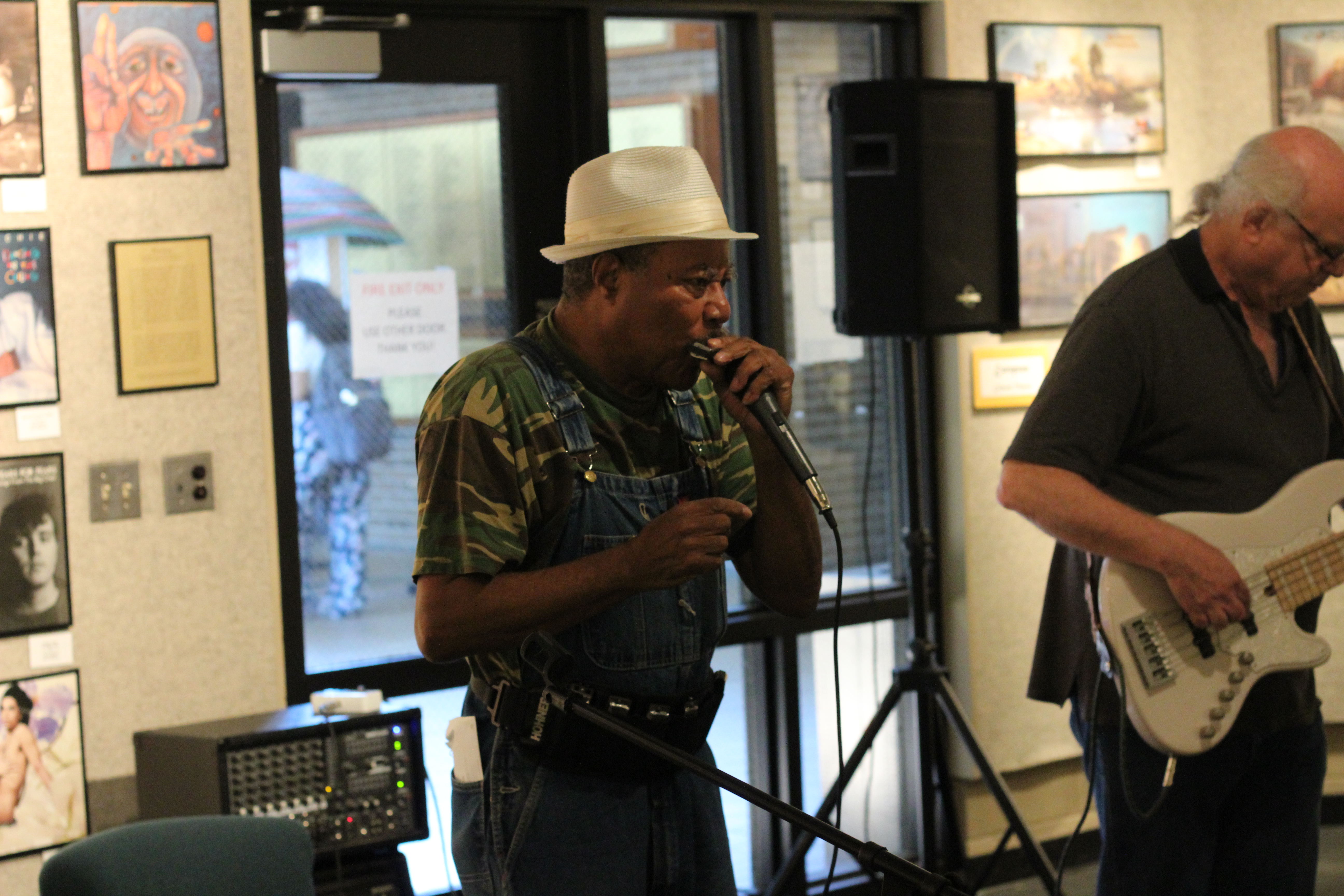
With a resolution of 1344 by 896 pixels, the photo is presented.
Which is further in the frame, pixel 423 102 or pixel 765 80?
pixel 765 80

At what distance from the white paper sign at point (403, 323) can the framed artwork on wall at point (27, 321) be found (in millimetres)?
695

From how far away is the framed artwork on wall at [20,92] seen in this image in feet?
9.44

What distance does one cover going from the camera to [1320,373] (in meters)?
2.39

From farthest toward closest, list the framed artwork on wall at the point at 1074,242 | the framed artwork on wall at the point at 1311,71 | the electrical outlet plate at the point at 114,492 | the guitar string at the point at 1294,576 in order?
the framed artwork on wall at the point at 1311,71 < the framed artwork on wall at the point at 1074,242 < the electrical outlet plate at the point at 114,492 < the guitar string at the point at 1294,576

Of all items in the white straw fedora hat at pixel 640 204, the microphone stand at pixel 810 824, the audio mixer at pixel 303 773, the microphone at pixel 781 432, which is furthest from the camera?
the audio mixer at pixel 303 773

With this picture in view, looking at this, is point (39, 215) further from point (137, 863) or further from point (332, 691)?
point (137, 863)

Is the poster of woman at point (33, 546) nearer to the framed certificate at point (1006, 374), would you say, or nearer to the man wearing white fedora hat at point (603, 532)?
the man wearing white fedora hat at point (603, 532)

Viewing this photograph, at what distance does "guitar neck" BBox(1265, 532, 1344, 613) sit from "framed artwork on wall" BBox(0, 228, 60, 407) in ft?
7.59

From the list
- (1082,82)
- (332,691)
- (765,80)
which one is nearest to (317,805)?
(332,691)

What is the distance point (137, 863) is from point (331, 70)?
75.8 inches

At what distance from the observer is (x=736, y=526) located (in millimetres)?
1880

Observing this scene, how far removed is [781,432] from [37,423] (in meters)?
1.90

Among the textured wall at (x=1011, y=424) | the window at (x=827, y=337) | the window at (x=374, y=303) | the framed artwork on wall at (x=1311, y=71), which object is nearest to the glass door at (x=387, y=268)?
the window at (x=374, y=303)

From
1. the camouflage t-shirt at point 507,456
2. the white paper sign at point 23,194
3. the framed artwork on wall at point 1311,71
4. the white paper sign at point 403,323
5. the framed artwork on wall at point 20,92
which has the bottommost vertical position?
the camouflage t-shirt at point 507,456
